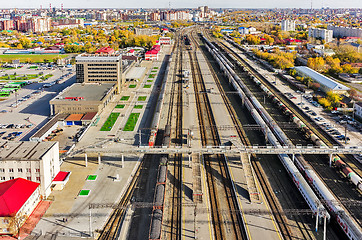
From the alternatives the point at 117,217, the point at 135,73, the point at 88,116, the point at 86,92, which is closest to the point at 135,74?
the point at 135,73

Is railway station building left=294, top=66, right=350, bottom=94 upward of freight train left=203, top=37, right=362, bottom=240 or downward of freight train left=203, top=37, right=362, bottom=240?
upward

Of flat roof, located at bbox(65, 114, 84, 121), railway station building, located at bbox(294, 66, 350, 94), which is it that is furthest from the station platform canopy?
railway station building, located at bbox(294, 66, 350, 94)

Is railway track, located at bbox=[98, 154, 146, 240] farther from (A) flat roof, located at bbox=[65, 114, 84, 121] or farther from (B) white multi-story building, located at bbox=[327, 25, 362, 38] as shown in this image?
(B) white multi-story building, located at bbox=[327, 25, 362, 38]

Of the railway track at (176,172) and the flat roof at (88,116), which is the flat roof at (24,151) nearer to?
the railway track at (176,172)

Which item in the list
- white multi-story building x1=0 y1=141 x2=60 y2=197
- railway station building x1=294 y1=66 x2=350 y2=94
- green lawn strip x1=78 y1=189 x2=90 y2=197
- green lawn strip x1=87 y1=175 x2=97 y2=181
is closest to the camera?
white multi-story building x1=0 y1=141 x2=60 y2=197

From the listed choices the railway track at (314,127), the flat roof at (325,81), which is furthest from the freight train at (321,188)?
the flat roof at (325,81)

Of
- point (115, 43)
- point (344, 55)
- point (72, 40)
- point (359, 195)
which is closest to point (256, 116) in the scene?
point (359, 195)
